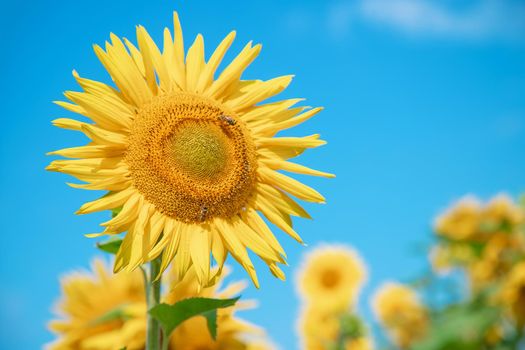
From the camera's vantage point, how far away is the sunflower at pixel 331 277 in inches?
310

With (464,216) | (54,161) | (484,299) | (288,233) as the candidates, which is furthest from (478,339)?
(54,161)

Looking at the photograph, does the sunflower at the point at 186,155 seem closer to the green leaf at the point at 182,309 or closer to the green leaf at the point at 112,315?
the green leaf at the point at 182,309

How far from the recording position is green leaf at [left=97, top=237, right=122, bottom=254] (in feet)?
8.93

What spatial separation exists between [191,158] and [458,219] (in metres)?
5.36

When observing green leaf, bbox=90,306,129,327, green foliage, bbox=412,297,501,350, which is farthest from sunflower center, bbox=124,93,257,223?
green foliage, bbox=412,297,501,350

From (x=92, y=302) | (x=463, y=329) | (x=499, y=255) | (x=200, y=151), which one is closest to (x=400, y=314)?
(x=499, y=255)

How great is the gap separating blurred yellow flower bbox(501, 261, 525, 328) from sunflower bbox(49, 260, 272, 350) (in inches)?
104

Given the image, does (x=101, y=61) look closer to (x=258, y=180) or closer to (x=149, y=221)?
(x=149, y=221)

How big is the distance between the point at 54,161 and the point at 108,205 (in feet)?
0.89

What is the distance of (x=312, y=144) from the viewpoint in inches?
114

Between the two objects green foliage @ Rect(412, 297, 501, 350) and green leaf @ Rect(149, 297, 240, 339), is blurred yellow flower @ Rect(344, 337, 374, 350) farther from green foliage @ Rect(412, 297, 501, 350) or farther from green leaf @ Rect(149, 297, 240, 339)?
green leaf @ Rect(149, 297, 240, 339)

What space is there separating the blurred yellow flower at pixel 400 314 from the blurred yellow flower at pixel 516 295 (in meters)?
1.41

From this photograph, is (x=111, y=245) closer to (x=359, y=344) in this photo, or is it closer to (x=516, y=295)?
(x=516, y=295)

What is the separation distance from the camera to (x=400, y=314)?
852cm
